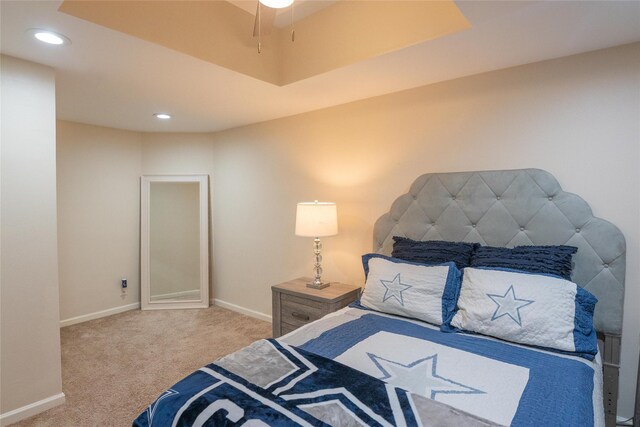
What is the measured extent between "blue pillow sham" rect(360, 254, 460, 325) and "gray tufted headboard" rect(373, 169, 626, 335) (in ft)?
1.50

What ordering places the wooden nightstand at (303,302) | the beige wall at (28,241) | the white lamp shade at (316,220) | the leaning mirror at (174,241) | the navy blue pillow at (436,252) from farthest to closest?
the leaning mirror at (174,241) → the white lamp shade at (316,220) → the wooden nightstand at (303,302) → the navy blue pillow at (436,252) → the beige wall at (28,241)

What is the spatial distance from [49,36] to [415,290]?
2482 millimetres

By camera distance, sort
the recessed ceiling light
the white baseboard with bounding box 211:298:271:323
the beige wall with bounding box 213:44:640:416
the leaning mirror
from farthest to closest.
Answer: the leaning mirror
the white baseboard with bounding box 211:298:271:323
the beige wall with bounding box 213:44:640:416
the recessed ceiling light

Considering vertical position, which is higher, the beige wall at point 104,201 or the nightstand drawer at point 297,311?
the beige wall at point 104,201

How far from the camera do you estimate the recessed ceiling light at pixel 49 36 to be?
1.85 meters

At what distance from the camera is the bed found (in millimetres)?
1162

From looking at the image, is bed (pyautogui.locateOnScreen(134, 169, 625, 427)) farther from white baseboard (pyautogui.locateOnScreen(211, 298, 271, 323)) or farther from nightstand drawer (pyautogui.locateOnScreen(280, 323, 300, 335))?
white baseboard (pyautogui.locateOnScreen(211, 298, 271, 323))

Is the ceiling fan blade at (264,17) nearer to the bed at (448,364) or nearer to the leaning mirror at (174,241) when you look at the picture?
the bed at (448,364)

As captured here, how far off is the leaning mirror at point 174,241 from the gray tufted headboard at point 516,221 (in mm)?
2600

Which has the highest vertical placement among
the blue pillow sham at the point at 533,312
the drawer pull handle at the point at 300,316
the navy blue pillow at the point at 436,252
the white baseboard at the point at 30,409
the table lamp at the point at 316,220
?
the table lamp at the point at 316,220

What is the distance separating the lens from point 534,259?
1.98 metres

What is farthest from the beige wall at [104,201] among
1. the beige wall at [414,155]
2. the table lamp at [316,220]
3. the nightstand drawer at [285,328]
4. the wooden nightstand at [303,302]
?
the nightstand drawer at [285,328]

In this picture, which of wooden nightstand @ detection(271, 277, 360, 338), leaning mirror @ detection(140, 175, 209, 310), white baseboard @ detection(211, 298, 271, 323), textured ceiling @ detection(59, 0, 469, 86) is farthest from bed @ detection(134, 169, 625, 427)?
leaning mirror @ detection(140, 175, 209, 310)

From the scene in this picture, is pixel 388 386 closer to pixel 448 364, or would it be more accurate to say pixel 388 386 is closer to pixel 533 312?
pixel 448 364
